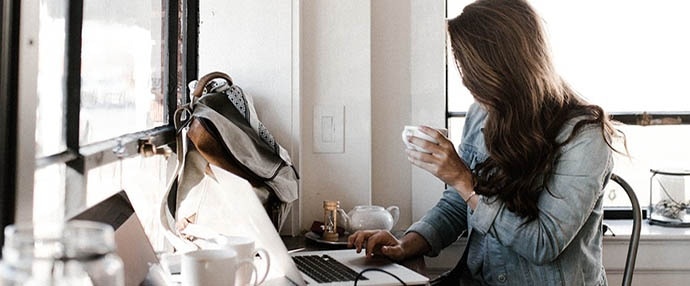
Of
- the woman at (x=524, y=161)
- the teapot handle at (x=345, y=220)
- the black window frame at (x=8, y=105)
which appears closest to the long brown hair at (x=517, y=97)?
the woman at (x=524, y=161)

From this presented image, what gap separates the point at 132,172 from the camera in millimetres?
1476

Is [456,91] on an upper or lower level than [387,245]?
upper

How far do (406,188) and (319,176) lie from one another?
299mm

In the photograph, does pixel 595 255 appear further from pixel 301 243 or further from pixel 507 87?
pixel 301 243

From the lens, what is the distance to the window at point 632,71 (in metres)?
2.49

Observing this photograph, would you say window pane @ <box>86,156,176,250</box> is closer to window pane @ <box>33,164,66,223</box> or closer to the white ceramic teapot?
window pane @ <box>33,164,66,223</box>

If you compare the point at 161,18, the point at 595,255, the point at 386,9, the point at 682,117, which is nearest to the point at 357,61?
the point at 386,9

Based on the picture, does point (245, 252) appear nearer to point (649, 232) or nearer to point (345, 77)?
point (345, 77)

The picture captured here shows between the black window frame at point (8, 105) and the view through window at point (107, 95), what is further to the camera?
the view through window at point (107, 95)

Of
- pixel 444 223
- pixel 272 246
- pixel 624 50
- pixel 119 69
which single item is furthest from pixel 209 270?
pixel 624 50

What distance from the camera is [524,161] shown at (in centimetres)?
168

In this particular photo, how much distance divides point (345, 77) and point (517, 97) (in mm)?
693

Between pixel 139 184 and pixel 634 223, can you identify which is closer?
pixel 139 184

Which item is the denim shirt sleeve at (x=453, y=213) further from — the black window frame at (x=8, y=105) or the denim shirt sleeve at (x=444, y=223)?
the black window frame at (x=8, y=105)
